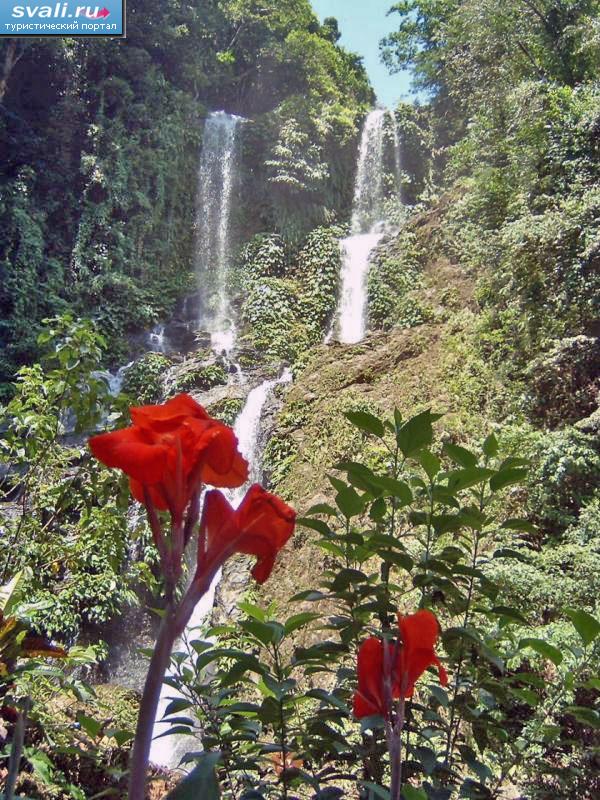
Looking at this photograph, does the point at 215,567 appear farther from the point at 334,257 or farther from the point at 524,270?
the point at 334,257

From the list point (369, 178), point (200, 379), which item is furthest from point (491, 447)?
point (369, 178)

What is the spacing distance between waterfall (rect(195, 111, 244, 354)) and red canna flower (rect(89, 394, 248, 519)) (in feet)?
47.7

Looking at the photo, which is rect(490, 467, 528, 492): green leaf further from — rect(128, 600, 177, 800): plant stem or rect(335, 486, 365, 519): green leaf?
rect(128, 600, 177, 800): plant stem

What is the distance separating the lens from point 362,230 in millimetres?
15586

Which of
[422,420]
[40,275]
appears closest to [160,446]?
[422,420]

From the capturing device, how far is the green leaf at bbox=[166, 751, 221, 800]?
401mm

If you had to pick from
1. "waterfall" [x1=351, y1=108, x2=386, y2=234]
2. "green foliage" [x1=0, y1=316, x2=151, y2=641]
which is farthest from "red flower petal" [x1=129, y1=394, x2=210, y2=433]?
"waterfall" [x1=351, y1=108, x2=386, y2=234]

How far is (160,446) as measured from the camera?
51 centimetres

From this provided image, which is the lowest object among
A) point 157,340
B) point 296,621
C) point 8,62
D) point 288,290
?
point 157,340

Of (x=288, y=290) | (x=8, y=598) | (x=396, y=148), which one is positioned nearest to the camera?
(x=8, y=598)

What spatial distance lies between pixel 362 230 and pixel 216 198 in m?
3.97

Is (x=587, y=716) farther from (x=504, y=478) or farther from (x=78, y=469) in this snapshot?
(x=78, y=469)

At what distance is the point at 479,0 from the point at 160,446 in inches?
492

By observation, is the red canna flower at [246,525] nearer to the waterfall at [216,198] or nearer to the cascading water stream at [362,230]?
the cascading water stream at [362,230]
